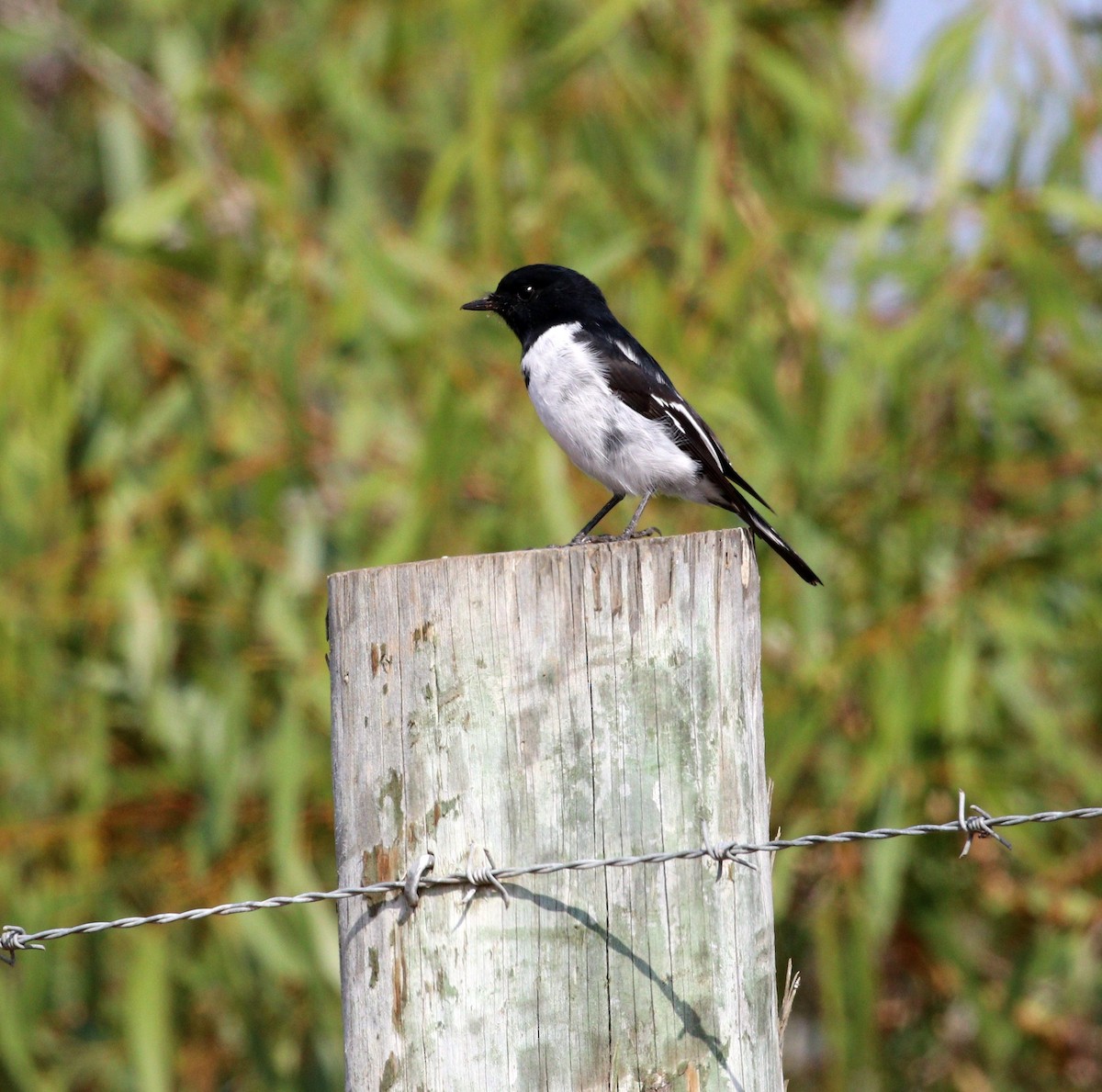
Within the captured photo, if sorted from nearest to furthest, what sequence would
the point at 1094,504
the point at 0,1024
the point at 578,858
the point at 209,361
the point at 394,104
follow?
1. the point at 578,858
2. the point at 0,1024
3. the point at 1094,504
4. the point at 209,361
5. the point at 394,104

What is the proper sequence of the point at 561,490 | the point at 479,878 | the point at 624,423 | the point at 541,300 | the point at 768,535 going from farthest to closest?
the point at 561,490, the point at 541,300, the point at 624,423, the point at 768,535, the point at 479,878

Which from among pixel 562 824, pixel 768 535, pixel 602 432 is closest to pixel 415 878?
pixel 562 824

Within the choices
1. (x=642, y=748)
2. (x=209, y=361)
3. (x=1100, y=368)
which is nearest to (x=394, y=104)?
(x=209, y=361)

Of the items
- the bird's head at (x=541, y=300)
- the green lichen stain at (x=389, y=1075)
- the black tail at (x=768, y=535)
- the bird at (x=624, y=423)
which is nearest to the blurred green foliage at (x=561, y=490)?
the bird's head at (x=541, y=300)

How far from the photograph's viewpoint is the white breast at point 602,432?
3873 millimetres

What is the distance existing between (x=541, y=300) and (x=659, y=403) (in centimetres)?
61

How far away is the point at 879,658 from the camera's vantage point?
4805mm

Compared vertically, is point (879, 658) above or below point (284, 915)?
above

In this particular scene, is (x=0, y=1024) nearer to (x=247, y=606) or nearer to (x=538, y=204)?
(x=247, y=606)

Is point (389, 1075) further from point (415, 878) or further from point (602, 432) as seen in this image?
point (602, 432)

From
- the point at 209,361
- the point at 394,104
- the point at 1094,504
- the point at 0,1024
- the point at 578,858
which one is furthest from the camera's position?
the point at 394,104

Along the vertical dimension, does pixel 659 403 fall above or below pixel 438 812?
above

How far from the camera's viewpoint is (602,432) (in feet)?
12.8

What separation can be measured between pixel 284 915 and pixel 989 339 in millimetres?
2894
